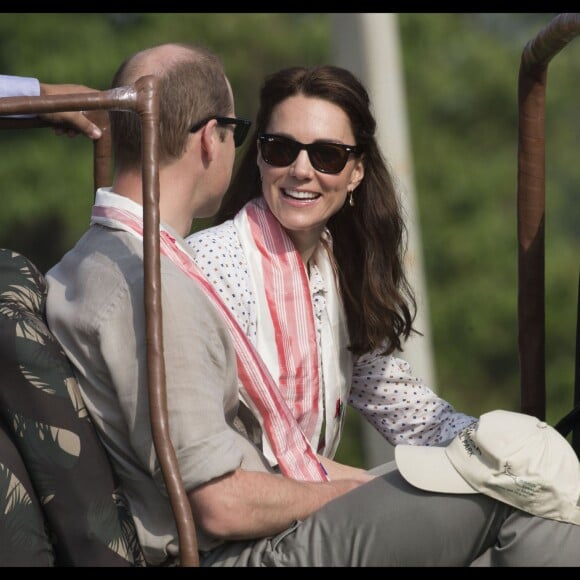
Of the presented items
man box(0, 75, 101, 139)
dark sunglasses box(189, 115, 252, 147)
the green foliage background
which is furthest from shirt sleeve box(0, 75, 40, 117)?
the green foliage background

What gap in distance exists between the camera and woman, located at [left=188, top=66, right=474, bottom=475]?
3092 mm

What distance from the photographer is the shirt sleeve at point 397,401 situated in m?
3.27

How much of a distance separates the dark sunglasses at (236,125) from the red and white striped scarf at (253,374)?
0.25m

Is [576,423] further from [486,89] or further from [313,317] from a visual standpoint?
[486,89]

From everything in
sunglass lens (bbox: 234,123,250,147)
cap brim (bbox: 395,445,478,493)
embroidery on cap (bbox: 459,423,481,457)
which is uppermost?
sunglass lens (bbox: 234,123,250,147)

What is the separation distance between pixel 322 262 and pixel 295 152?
341 millimetres

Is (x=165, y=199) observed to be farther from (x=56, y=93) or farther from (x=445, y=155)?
(x=445, y=155)

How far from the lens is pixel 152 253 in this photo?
2.10m

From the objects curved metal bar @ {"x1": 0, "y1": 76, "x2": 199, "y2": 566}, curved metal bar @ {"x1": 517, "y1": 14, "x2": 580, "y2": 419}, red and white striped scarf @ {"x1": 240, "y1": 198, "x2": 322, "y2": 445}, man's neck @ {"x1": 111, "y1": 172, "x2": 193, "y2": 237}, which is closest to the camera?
curved metal bar @ {"x1": 0, "y1": 76, "x2": 199, "y2": 566}

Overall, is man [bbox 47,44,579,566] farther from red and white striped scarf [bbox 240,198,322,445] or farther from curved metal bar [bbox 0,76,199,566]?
red and white striped scarf [bbox 240,198,322,445]

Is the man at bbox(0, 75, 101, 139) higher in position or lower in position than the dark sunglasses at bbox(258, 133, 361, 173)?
higher

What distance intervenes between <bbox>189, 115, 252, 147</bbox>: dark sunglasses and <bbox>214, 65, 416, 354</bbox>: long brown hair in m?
0.61

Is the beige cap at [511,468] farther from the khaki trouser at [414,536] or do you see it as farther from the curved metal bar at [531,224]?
the curved metal bar at [531,224]

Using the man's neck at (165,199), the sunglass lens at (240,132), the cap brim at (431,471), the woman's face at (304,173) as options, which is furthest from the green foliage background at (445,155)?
the cap brim at (431,471)
